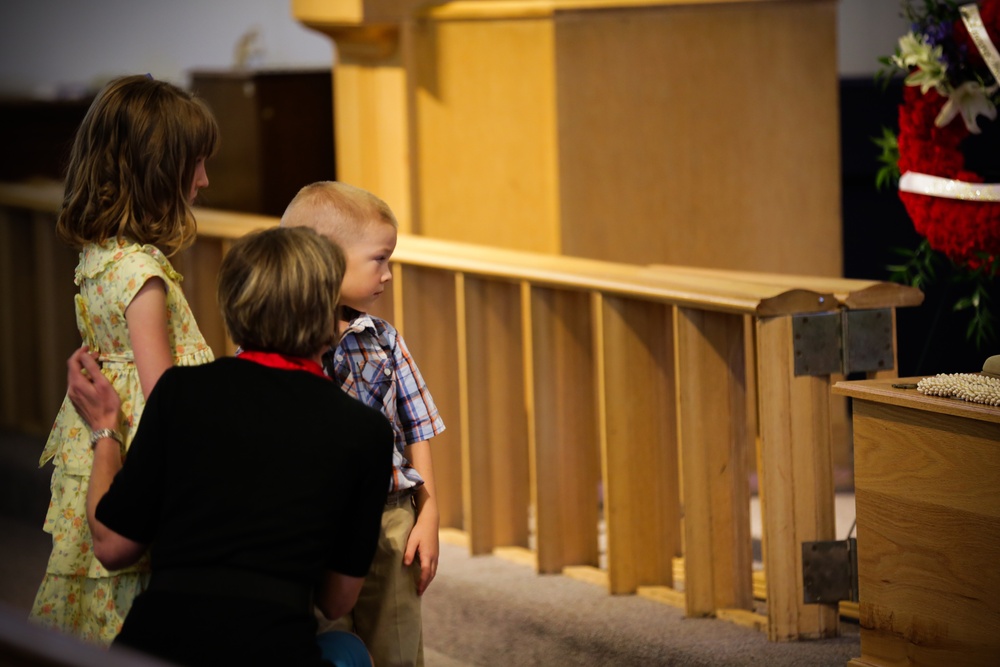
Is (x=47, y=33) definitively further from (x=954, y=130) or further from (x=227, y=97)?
(x=954, y=130)

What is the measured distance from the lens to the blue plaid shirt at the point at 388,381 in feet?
6.15

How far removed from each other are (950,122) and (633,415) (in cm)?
82

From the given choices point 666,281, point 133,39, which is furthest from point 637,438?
point 133,39

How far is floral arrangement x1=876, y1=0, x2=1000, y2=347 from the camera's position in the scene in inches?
94.7

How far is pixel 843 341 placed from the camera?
2.40 m

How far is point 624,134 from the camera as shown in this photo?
3.68 m

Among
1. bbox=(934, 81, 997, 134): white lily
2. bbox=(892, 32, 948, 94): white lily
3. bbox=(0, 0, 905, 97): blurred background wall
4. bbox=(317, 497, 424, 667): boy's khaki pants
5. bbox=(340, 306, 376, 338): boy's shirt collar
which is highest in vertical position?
bbox=(0, 0, 905, 97): blurred background wall

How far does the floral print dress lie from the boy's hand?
1.18 feet

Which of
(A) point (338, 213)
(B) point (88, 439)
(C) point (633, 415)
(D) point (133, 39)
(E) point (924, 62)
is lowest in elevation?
(C) point (633, 415)

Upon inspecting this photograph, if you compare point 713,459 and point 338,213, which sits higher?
point 338,213

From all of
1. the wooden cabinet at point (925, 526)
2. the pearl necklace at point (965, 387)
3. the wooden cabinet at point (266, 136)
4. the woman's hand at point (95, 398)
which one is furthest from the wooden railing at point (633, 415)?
the wooden cabinet at point (266, 136)

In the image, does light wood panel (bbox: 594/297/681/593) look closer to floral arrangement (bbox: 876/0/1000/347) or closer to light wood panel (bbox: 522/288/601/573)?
light wood panel (bbox: 522/288/601/573)

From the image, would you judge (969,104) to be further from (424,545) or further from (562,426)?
(424,545)

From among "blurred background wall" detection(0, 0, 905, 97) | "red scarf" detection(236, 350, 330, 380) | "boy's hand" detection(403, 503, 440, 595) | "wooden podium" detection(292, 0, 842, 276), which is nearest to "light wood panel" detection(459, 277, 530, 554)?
"wooden podium" detection(292, 0, 842, 276)
